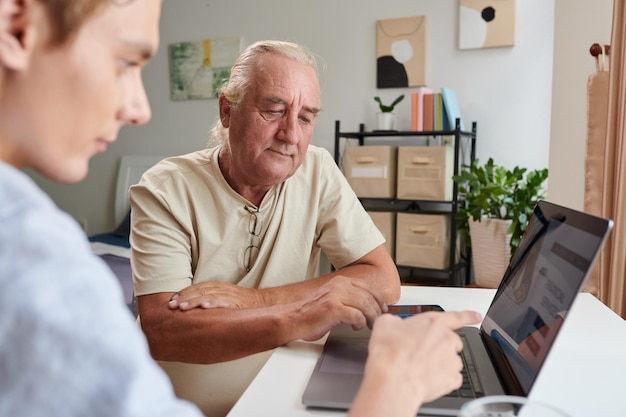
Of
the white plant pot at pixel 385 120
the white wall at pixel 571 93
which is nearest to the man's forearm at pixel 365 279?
the white wall at pixel 571 93

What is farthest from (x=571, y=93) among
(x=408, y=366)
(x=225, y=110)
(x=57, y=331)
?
(x=57, y=331)

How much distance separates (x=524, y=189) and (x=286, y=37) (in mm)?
2031

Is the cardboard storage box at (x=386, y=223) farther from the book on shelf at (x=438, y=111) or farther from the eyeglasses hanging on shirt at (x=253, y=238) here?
the eyeglasses hanging on shirt at (x=253, y=238)

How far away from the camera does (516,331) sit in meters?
0.82

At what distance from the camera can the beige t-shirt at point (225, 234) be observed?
1.21 metres

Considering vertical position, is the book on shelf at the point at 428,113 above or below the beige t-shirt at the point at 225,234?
above

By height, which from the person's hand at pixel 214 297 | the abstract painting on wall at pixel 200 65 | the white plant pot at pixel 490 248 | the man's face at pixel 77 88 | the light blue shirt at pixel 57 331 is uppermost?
the abstract painting on wall at pixel 200 65

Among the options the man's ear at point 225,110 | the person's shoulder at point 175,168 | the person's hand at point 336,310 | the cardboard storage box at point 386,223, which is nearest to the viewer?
the person's hand at point 336,310

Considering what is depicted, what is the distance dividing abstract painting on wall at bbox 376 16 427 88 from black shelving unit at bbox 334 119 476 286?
1.22ft

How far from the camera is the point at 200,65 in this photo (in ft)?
13.9

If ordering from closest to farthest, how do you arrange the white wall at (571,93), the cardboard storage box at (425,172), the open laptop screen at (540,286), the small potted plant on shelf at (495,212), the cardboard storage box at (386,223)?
the open laptop screen at (540,286) → the white wall at (571,93) → the small potted plant on shelf at (495,212) → the cardboard storage box at (425,172) → the cardboard storage box at (386,223)

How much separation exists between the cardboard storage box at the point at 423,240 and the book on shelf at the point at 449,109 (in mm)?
560

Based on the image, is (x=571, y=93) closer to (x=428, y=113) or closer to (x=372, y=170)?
(x=428, y=113)

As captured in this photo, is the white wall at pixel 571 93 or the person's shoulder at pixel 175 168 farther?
the white wall at pixel 571 93
